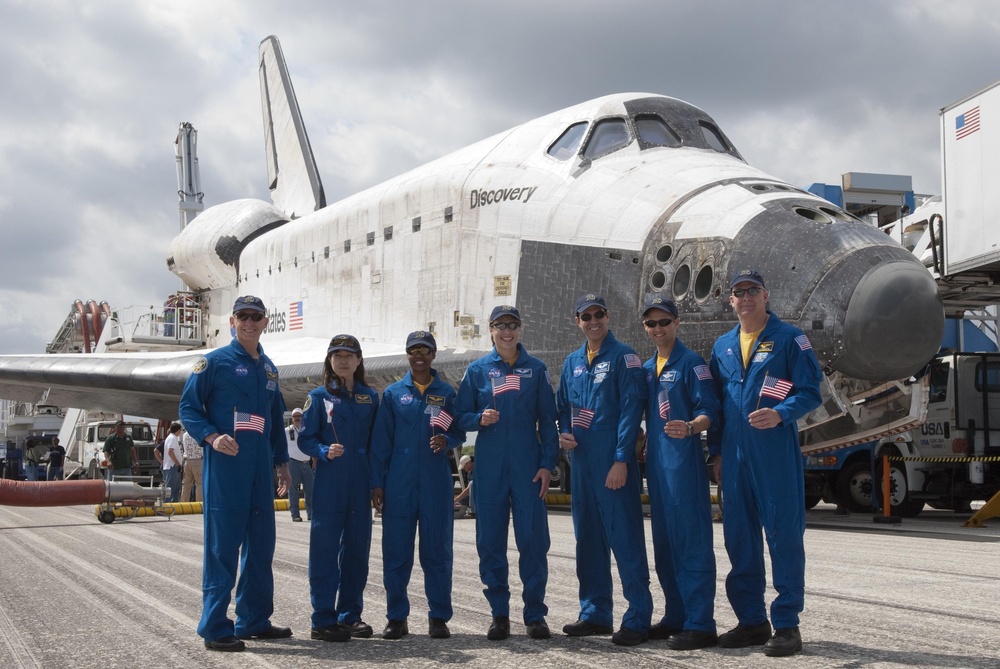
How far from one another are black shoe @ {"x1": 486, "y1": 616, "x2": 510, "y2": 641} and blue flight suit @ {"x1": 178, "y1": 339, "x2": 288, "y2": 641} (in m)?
0.98

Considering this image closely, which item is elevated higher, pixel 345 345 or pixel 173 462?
pixel 345 345

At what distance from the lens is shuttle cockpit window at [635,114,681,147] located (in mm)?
9039

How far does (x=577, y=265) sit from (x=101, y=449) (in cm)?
1473

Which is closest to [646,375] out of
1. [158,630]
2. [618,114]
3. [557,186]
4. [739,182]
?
[158,630]

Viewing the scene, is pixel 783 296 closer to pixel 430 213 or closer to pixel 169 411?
pixel 430 213

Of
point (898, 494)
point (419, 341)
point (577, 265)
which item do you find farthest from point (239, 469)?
point (898, 494)

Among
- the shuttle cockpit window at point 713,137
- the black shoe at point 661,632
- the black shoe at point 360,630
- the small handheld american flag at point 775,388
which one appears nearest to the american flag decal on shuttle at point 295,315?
the shuttle cockpit window at point 713,137

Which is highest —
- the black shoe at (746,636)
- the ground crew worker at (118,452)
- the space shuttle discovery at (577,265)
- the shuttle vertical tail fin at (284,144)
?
the shuttle vertical tail fin at (284,144)

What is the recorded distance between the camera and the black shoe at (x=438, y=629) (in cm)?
396

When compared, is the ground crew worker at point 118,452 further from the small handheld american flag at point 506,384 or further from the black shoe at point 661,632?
the black shoe at point 661,632

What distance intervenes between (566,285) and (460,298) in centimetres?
165

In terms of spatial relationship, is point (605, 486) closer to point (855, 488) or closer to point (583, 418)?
point (583, 418)

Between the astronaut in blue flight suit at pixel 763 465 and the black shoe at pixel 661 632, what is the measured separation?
11.6 inches

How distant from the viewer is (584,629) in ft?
13.0
